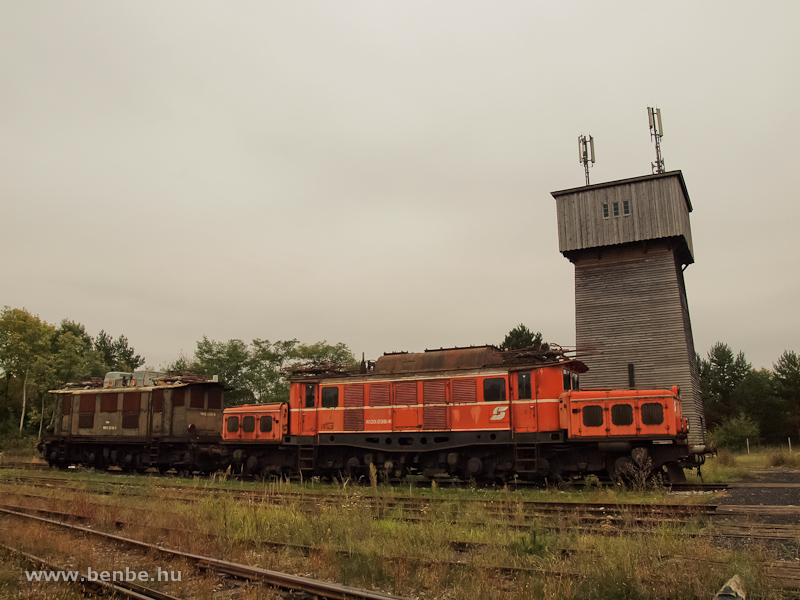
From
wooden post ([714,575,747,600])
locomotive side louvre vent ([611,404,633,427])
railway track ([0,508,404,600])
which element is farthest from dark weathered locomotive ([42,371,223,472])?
wooden post ([714,575,747,600])

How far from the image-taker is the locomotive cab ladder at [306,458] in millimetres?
20547

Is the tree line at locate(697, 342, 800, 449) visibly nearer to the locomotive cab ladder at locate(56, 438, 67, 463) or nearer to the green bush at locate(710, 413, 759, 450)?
the green bush at locate(710, 413, 759, 450)

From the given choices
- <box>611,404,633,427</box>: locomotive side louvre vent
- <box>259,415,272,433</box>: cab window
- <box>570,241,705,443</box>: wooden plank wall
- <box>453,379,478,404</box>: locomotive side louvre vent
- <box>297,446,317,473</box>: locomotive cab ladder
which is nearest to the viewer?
<box>611,404,633,427</box>: locomotive side louvre vent

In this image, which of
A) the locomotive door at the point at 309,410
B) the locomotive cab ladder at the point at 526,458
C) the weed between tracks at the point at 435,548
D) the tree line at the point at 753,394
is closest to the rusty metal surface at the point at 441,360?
the locomotive door at the point at 309,410

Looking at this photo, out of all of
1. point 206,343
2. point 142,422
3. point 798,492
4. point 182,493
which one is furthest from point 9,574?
point 206,343

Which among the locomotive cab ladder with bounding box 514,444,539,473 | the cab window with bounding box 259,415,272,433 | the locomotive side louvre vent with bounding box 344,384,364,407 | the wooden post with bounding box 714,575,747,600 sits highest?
the locomotive side louvre vent with bounding box 344,384,364,407

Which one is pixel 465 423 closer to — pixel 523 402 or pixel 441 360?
pixel 523 402

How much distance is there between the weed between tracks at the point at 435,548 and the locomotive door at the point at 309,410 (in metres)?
6.90

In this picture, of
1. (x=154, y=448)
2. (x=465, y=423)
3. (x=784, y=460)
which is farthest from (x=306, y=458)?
(x=784, y=460)

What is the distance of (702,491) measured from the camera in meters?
15.7

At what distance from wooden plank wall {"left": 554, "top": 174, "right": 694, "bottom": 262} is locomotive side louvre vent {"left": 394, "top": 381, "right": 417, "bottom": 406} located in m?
16.8

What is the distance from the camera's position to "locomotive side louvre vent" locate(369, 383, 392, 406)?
763 inches

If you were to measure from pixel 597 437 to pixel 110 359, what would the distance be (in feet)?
247

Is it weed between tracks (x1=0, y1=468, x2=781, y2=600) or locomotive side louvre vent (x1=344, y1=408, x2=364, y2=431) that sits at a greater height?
locomotive side louvre vent (x1=344, y1=408, x2=364, y2=431)
